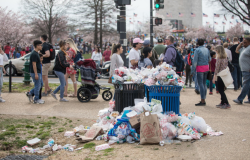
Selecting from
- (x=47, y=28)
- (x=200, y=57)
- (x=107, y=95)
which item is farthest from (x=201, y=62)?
(x=47, y=28)

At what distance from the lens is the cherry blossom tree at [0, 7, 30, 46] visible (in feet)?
114

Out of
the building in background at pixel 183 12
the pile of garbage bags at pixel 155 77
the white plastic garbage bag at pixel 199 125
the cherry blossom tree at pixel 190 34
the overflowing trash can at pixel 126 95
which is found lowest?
the white plastic garbage bag at pixel 199 125

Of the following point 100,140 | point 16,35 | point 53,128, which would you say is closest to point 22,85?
point 53,128

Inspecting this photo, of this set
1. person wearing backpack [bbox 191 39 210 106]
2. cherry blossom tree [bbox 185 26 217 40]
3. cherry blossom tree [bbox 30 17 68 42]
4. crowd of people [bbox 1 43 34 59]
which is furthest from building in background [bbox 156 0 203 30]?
person wearing backpack [bbox 191 39 210 106]

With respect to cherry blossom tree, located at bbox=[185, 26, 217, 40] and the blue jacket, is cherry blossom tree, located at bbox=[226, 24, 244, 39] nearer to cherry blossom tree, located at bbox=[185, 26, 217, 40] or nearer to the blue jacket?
cherry blossom tree, located at bbox=[185, 26, 217, 40]

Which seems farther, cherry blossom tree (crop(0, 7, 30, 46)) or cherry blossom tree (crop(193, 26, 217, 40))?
cherry blossom tree (crop(193, 26, 217, 40))

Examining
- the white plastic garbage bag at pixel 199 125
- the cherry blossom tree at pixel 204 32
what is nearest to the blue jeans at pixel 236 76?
the white plastic garbage bag at pixel 199 125

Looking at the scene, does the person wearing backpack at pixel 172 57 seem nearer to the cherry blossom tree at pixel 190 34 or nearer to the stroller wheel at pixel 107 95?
the stroller wheel at pixel 107 95

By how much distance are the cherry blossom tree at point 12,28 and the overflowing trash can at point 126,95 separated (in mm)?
31760

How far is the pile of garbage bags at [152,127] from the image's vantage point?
15.1 ft

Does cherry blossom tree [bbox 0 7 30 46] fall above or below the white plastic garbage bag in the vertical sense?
above

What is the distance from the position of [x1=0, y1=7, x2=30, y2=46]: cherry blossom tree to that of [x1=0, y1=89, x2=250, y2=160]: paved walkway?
2701cm

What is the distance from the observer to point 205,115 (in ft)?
23.4

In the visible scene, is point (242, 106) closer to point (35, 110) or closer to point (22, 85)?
point (35, 110)
